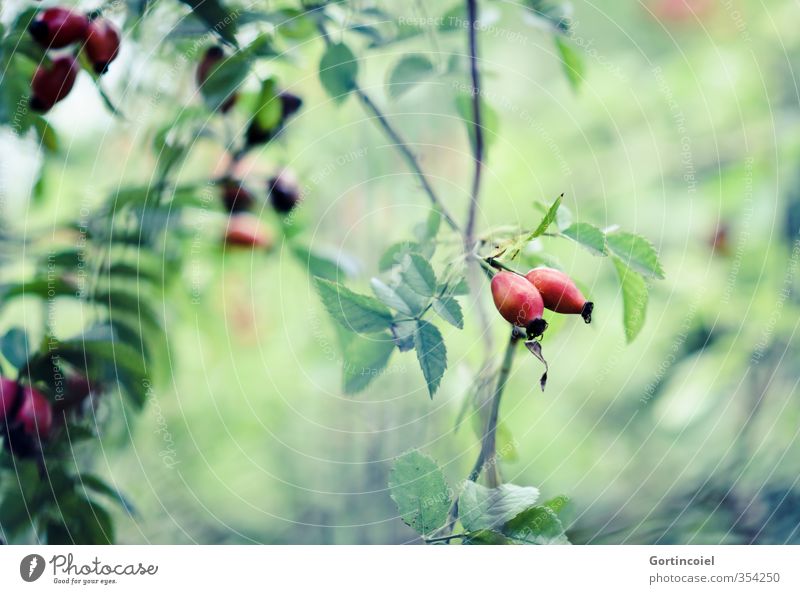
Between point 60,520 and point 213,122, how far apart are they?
35 centimetres

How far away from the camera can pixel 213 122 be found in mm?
686

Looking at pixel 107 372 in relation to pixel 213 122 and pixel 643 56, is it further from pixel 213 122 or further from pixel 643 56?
pixel 643 56

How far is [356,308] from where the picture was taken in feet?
1.51

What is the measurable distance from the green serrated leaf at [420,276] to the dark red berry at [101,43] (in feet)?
0.91

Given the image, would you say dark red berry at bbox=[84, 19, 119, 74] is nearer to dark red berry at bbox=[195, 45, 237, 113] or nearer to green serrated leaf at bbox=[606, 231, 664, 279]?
dark red berry at bbox=[195, 45, 237, 113]

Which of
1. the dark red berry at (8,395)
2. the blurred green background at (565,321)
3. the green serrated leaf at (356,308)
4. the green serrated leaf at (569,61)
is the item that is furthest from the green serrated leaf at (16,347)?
the green serrated leaf at (569,61)

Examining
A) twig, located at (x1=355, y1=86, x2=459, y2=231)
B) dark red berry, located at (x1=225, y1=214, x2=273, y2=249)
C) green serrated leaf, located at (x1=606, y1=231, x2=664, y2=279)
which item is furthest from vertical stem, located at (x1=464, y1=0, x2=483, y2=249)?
dark red berry, located at (x1=225, y1=214, x2=273, y2=249)

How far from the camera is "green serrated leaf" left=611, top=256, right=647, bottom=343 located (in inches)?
19.2

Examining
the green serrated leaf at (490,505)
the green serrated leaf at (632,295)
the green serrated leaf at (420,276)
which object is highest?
the green serrated leaf at (632,295)

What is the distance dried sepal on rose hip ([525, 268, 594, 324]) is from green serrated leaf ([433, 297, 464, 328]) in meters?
0.04

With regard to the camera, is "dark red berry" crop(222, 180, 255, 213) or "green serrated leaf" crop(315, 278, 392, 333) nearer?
"green serrated leaf" crop(315, 278, 392, 333)

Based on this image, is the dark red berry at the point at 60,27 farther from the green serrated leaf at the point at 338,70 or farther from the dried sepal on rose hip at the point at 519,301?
the dried sepal on rose hip at the point at 519,301

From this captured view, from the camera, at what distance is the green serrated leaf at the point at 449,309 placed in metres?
0.44
